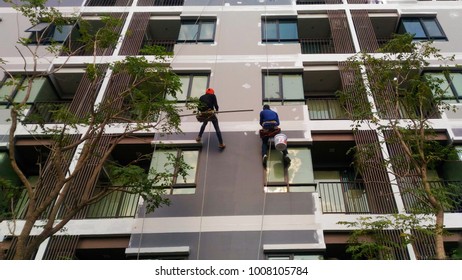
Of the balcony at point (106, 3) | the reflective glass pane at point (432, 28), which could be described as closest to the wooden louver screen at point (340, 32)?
the reflective glass pane at point (432, 28)

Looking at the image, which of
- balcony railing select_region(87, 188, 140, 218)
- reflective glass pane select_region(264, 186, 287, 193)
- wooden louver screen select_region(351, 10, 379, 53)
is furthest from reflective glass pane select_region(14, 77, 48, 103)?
wooden louver screen select_region(351, 10, 379, 53)

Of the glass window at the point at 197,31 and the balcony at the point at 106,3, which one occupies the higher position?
the balcony at the point at 106,3

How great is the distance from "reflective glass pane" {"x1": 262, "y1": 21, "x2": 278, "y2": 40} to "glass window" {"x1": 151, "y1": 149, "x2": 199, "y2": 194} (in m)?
6.14

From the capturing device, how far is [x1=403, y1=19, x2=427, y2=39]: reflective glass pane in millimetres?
16078

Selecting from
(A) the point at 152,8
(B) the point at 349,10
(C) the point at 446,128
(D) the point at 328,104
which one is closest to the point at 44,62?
(A) the point at 152,8

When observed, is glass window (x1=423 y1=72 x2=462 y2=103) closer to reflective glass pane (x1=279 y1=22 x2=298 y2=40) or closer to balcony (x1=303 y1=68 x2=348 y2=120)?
balcony (x1=303 y1=68 x2=348 y2=120)

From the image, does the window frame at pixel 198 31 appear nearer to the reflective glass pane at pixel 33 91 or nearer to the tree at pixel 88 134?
the tree at pixel 88 134

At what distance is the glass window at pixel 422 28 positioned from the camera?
52.4ft

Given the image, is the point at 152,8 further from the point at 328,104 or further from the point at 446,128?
the point at 446,128

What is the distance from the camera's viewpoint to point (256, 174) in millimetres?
11508

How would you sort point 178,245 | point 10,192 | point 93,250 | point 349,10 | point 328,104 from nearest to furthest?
point 10,192 → point 178,245 → point 93,250 → point 328,104 → point 349,10

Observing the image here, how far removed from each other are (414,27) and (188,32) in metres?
9.14

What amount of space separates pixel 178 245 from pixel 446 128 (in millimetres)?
9162

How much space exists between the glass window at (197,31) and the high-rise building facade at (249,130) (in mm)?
69
